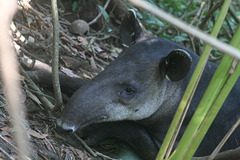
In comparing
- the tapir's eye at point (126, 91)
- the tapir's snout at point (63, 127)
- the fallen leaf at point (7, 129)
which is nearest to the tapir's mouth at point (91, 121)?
the tapir's snout at point (63, 127)

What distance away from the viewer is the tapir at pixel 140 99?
378 centimetres

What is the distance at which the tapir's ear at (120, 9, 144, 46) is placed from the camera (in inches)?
187

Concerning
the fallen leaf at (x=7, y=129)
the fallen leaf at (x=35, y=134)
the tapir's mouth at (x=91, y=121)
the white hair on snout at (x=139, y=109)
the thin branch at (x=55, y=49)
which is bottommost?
the white hair on snout at (x=139, y=109)

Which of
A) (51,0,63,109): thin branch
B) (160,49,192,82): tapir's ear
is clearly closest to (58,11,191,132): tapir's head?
(160,49,192,82): tapir's ear

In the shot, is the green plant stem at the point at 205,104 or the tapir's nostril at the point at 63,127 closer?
the green plant stem at the point at 205,104

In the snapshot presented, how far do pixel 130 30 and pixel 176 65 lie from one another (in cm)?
107

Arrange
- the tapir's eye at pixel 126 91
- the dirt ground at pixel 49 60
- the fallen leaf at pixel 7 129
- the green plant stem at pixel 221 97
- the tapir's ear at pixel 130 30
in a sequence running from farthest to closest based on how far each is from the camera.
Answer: the tapir's ear at pixel 130 30 < the tapir's eye at pixel 126 91 < the dirt ground at pixel 49 60 < the fallen leaf at pixel 7 129 < the green plant stem at pixel 221 97

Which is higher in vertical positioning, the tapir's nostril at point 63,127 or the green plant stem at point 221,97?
the green plant stem at point 221,97

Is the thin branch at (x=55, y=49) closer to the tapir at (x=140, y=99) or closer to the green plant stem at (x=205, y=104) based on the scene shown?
the tapir at (x=140, y=99)

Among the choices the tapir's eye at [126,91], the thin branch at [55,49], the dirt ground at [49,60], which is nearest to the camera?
the thin branch at [55,49]

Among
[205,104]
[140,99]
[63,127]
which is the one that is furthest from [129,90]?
[205,104]

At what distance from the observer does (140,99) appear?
418 cm

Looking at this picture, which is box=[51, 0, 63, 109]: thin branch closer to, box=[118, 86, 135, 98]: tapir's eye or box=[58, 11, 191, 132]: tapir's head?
box=[58, 11, 191, 132]: tapir's head

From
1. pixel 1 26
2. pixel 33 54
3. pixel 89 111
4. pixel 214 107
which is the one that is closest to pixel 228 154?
pixel 214 107
